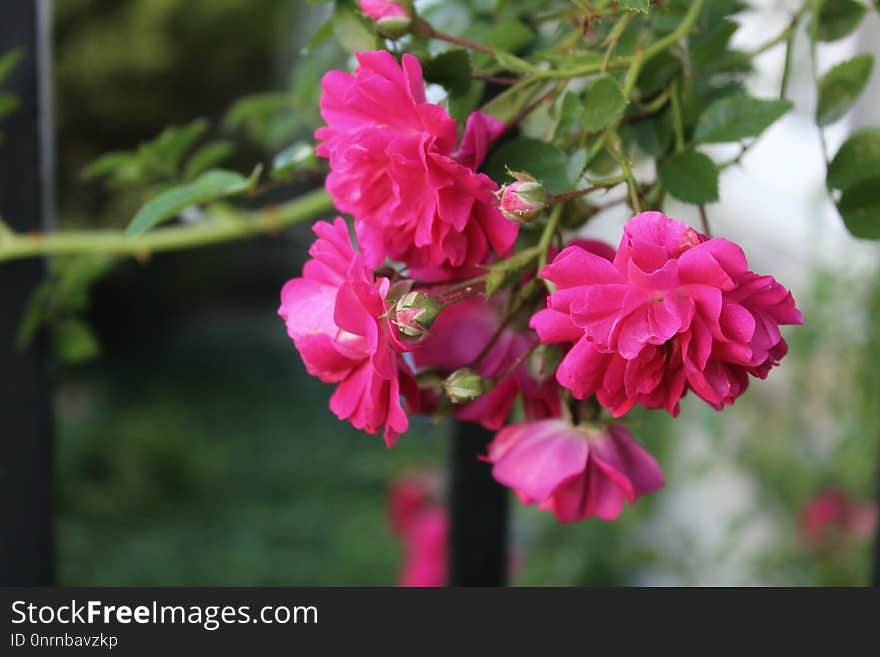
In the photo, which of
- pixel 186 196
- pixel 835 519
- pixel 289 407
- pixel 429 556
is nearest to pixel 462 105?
pixel 186 196

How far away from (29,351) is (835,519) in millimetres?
1108

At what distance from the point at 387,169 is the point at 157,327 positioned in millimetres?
3542

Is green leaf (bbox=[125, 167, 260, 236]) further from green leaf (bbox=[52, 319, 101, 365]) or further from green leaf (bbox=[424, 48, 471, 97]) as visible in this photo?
green leaf (bbox=[52, 319, 101, 365])

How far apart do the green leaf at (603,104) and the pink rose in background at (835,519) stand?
1.14 m

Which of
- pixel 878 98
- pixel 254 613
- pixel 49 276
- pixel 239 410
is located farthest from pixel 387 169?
pixel 239 410

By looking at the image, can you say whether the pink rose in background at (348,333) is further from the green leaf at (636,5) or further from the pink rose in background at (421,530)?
the pink rose in background at (421,530)

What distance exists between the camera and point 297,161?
0.41m

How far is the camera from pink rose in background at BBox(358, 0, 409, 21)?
1.09 ft

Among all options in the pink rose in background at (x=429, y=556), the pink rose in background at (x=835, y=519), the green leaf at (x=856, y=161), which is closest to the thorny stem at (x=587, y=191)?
the green leaf at (x=856, y=161)

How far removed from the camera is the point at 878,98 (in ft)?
4.52

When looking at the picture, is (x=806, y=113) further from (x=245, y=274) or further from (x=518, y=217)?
(x=245, y=274)

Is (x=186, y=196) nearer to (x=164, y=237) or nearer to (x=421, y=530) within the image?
(x=164, y=237)

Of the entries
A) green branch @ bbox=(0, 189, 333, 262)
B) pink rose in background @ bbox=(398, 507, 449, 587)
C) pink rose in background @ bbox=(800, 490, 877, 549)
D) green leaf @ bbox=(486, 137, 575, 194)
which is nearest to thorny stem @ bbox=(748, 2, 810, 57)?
green leaf @ bbox=(486, 137, 575, 194)

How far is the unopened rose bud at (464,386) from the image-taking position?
1.03 feet
